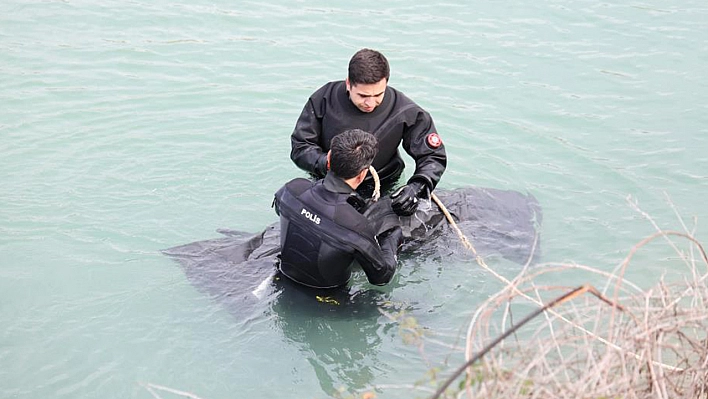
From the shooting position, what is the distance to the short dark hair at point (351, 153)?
463 centimetres

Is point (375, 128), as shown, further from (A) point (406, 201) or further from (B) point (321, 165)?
(A) point (406, 201)

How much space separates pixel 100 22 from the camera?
9.59 meters

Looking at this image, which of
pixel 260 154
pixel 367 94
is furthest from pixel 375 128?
pixel 260 154

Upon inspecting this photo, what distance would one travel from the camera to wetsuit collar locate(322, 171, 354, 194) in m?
4.69

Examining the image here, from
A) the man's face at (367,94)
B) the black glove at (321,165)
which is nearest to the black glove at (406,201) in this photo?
the black glove at (321,165)

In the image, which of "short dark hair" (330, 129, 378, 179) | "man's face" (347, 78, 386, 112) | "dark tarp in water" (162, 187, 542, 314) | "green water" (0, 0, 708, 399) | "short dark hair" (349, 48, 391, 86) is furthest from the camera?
"dark tarp in water" (162, 187, 542, 314)

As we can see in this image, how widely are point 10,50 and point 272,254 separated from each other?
5089mm

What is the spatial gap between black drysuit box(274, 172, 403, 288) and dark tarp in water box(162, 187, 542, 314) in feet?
1.49

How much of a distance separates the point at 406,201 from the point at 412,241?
52cm

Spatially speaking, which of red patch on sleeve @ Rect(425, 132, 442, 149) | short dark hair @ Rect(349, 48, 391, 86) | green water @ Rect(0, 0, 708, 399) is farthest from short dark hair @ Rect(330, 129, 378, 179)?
green water @ Rect(0, 0, 708, 399)

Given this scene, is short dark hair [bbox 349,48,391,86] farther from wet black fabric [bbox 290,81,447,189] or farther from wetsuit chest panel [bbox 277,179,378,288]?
wetsuit chest panel [bbox 277,179,378,288]

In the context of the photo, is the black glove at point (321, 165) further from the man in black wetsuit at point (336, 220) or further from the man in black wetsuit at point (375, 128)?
the man in black wetsuit at point (336, 220)

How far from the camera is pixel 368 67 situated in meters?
5.05

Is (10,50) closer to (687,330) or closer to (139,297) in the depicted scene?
(139,297)
